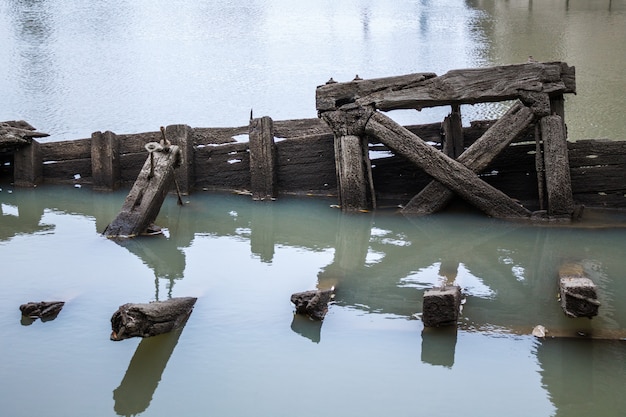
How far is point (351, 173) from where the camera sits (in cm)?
1084

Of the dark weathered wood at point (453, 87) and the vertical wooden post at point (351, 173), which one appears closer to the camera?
the dark weathered wood at point (453, 87)

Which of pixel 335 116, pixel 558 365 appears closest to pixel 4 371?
pixel 558 365

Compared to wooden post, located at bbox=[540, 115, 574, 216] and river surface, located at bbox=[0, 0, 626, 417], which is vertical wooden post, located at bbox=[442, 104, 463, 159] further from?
wooden post, located at bbox=[540, 115, 574, 216]

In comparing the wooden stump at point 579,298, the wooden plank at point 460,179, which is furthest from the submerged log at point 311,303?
the wooden plank at point 460,179

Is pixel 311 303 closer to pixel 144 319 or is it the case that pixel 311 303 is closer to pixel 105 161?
pixel 144 319

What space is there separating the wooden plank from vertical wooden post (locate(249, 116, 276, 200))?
1.79m

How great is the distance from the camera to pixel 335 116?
10852mm

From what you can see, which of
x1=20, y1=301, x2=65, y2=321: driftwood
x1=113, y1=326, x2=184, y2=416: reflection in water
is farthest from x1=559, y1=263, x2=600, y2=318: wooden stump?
x1=20, y1=301, x2=65, y2=321: driftwood

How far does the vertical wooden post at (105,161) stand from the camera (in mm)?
12180

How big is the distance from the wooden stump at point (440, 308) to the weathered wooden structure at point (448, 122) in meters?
3.57

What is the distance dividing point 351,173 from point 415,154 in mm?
797

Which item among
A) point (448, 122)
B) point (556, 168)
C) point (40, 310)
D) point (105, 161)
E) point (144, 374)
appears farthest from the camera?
point (105, 161)

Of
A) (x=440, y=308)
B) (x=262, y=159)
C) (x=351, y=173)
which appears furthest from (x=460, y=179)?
(x=440, y=308)

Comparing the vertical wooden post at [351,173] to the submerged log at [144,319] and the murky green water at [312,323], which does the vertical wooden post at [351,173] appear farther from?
the submerged log at [144,319]
